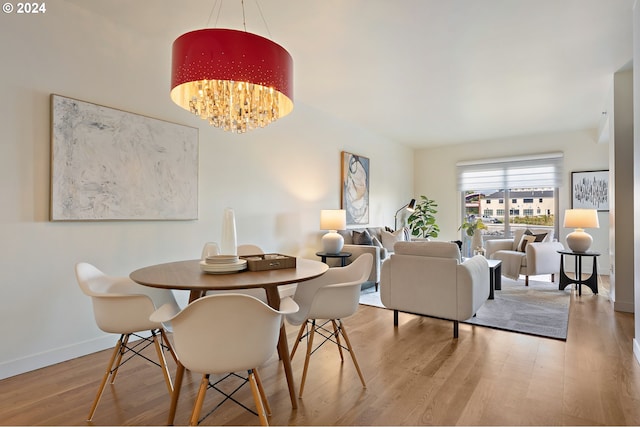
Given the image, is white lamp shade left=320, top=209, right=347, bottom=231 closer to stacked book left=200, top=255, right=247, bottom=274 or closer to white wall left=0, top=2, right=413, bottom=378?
white wall left=0, top=2, right=413, bottom=378

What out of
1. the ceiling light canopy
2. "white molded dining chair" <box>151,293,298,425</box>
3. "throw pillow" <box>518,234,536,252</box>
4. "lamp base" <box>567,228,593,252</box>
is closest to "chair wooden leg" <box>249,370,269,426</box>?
"white molded dining chair" <box>151,293,298,425</box>

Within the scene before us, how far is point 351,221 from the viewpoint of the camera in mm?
5898

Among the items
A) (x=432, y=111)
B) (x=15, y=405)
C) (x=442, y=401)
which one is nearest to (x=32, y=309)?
(x=15, y=405)

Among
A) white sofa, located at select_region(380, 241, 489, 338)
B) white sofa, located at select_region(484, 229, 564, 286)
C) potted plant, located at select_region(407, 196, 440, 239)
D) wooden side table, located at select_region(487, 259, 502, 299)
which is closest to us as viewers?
white sofa, located at select_region(380, 241, 489, 338)

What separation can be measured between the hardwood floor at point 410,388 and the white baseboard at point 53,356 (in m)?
0.06

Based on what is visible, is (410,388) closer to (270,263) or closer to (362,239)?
(270,263)

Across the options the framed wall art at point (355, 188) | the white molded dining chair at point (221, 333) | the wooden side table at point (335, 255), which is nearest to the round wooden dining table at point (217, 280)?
the white molded dining chair at point (221, 333)

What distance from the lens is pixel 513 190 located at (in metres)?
7.12

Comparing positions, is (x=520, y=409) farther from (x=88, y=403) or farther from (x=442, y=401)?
(x=88, y=403)

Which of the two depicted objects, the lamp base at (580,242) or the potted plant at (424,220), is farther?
the potted plant at (424,220)

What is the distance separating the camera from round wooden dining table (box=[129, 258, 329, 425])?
1.63m

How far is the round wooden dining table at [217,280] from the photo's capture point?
64.4 inches

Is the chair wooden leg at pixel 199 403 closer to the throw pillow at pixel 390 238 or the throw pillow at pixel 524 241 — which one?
the throw pillow at pixel 390 238

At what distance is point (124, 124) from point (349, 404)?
266cm
